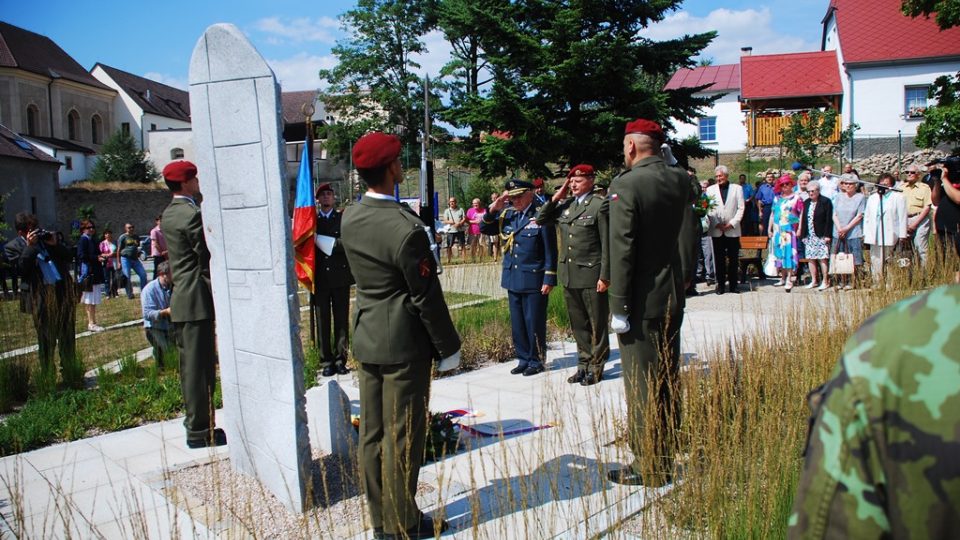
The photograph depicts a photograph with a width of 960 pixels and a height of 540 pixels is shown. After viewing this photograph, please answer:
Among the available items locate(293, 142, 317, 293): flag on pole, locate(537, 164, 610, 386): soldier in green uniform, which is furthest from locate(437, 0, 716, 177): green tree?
locate(537, 164, 610, 386): soldier in green uniform

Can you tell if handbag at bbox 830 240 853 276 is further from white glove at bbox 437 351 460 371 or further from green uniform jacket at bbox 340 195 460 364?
green uniform jacket at bbox 340 195 460 364

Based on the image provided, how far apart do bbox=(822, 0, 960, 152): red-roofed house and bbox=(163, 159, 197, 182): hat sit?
33085 millimetres

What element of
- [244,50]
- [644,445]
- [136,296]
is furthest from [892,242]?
[136,296]

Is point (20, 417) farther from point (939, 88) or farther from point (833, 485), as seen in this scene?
point (939, 88)

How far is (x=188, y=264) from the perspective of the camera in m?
5.78

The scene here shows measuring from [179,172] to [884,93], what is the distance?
36510 millimetres

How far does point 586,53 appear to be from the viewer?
21.5m

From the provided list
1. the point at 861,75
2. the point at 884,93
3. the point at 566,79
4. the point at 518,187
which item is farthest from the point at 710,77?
the point at 518,187

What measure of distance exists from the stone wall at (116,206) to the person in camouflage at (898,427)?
50.4 m

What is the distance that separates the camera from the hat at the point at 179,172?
5.75m

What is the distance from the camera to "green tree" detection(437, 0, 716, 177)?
21.9 m

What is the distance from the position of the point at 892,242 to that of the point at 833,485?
39.6ft

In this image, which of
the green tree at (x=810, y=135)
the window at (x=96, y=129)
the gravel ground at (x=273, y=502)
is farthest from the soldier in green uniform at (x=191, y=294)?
the window at (x=96, y=129)

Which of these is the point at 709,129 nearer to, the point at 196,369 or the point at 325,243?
the point at 325,243
